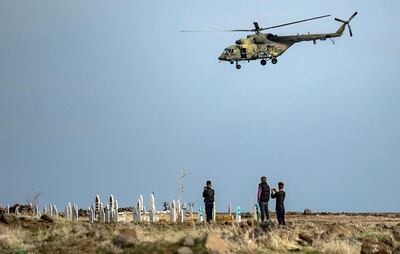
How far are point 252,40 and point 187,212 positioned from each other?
25.3 m

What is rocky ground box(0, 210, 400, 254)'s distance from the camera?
18.5 metres

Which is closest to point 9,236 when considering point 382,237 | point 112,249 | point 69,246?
Answer: point 69,246

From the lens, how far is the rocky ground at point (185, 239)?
730 inches

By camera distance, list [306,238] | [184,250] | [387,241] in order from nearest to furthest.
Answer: [184,250]
[306,238]
[387,241]

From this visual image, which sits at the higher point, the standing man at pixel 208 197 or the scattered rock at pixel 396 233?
the standing man at pixel 208 197

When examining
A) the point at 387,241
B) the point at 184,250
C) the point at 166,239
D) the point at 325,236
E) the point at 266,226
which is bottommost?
the point at 387,241

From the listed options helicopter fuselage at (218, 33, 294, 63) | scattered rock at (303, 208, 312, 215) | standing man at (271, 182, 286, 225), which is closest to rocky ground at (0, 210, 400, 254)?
standing man at (271, 182, 286, 225)

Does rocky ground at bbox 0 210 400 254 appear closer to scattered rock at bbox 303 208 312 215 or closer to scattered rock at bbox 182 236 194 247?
scattered rock at bbox 182 236 194 247

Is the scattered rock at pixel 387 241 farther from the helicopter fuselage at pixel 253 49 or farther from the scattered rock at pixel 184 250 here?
the helicopter fuselage at pixel 253 49

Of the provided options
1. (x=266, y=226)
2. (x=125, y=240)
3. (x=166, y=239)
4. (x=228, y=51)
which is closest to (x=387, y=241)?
(x=266, y=226)

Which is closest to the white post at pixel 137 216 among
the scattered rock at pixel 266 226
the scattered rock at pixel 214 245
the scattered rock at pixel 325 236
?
the scattered rock at pixel 266 226

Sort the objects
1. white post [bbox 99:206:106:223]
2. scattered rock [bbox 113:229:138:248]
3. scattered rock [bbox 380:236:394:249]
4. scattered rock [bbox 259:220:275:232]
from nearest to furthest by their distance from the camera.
Answer: scattered rock [bbox 113:229:138:248], scattered rock [bbox 259:220:275:232], scattered rock [bbox 380:236:394:249], white post [bbox 99:206:106:223]

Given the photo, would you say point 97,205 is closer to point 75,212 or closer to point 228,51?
point 75,212

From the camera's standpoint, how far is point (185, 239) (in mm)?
18234
